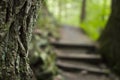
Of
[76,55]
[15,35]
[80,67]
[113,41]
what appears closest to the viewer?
[15,35]

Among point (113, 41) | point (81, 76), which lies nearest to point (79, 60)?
point (81, 76)

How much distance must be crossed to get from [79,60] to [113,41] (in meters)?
1.25

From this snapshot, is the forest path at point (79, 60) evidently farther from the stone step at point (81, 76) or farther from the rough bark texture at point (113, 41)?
the rough bark texture at point (113, 41)

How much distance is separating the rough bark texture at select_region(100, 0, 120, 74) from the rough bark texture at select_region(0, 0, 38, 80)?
14.0 ft

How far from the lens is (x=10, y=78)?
3441 millimetres

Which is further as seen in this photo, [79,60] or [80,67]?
[79,60]

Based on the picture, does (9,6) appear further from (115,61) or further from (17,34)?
(115,61)

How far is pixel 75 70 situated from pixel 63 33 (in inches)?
133

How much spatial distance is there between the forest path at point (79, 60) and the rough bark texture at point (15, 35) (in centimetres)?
377

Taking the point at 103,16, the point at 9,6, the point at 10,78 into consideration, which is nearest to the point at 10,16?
the point at 9,6

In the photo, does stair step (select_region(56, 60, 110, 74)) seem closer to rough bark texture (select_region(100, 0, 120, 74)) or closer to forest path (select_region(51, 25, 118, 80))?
forest path (select_region(51, 25, 118, 80))

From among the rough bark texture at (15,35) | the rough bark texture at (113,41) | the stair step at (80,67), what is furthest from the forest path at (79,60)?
the rough bark texture at (15,35)

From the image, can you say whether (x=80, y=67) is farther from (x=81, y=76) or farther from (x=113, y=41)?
(x=113, y=41)

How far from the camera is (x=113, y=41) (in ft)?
25.0
